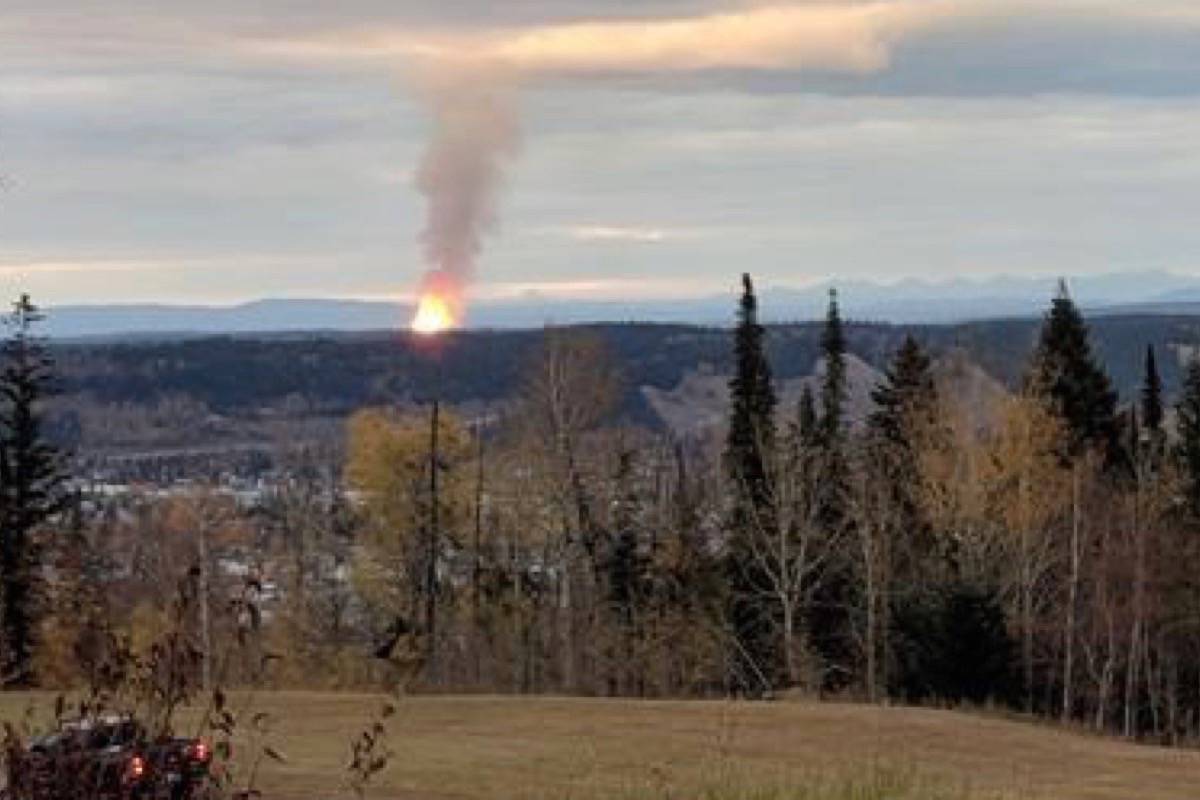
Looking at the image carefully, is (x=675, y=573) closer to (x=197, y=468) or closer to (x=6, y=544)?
(x=6, y=544)

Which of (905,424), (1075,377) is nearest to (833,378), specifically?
(905,424)

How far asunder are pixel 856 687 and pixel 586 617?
11.6m

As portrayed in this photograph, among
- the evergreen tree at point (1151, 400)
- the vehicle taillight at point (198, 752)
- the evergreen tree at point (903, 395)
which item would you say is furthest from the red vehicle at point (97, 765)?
the evergreen tree at point (1151, 400)

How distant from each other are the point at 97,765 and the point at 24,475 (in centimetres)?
5793

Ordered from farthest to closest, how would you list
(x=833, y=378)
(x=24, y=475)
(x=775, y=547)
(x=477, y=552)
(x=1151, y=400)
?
(x=1151, y=400), (x=833, y=378), (x=477, y=552), (x=775, y=547), (x=24, y=475)

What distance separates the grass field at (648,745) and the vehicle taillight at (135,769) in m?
A: 14.7

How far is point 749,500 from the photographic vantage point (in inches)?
2603

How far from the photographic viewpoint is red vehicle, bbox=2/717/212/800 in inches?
216

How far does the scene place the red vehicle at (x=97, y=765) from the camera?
549cm

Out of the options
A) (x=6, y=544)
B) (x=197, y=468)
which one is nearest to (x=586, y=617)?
(x=6, y=544)

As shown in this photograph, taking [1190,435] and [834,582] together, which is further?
[1190,435]

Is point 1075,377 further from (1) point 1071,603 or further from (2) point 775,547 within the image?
(2) point 775,547

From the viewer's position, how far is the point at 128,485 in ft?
472

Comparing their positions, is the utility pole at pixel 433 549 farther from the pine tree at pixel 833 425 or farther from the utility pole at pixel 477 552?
the pine tree at pixel 833 425
